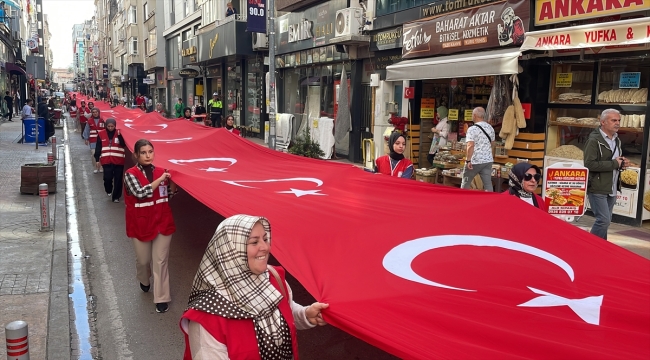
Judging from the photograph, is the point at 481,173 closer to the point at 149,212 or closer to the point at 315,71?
the point at 149,212

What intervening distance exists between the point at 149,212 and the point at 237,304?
137 inches

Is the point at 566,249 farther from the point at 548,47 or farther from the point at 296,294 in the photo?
the point at 548,47

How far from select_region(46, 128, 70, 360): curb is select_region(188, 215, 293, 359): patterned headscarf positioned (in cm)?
319

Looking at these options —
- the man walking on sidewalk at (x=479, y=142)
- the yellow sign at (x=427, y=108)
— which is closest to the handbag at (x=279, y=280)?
the man walking on sidewalk at (x=479, y=142)

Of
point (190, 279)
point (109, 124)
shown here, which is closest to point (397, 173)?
point (190, 279)

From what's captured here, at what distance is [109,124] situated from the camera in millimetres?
11203

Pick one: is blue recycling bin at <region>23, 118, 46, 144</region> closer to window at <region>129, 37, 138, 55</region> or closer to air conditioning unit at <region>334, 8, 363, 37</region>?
air conditioning unit at <region>334, 8, 363, 37</region>

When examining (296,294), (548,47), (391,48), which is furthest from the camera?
(391,48)

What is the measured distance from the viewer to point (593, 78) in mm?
10328

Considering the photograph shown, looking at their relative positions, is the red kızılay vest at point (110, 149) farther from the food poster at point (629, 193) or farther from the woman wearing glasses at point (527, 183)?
the food poster at point (629, 193)

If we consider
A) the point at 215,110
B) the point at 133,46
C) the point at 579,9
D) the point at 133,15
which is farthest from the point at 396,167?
the point at 133,15

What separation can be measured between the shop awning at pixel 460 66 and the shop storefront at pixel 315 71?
3.94 m

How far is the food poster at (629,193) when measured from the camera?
952 cm

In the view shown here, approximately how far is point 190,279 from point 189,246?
164 cm
